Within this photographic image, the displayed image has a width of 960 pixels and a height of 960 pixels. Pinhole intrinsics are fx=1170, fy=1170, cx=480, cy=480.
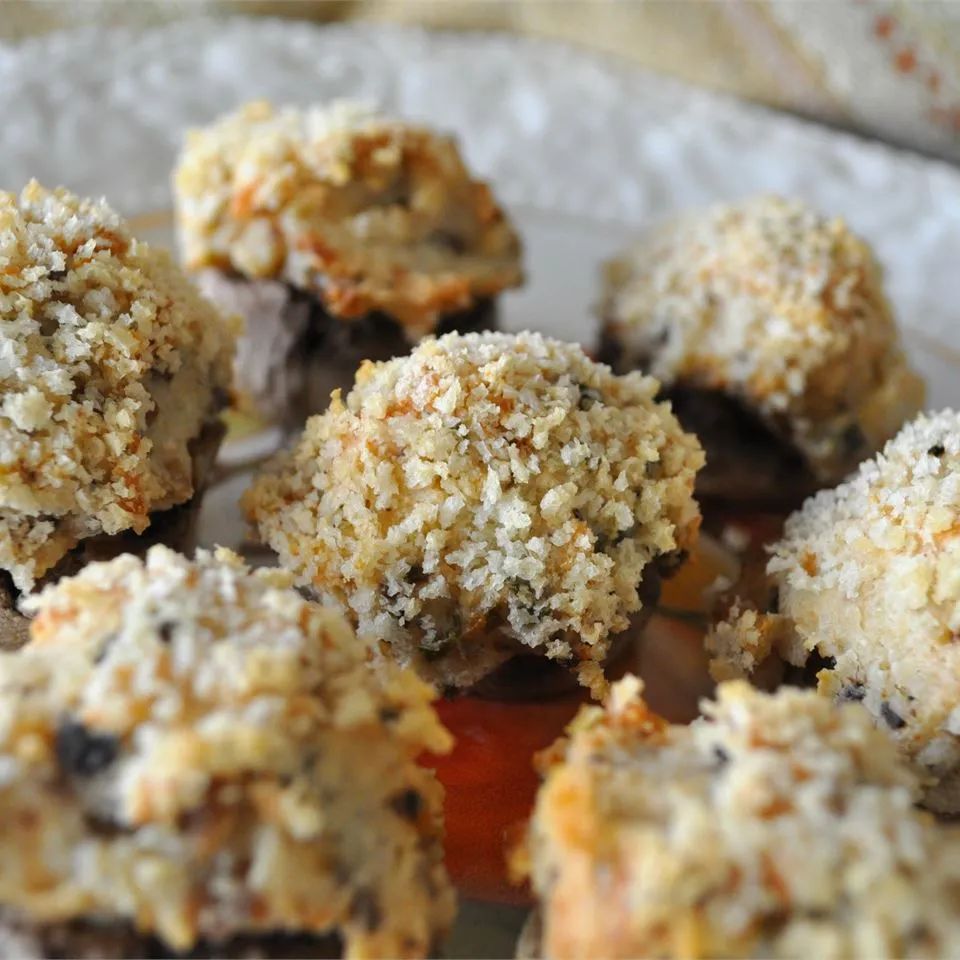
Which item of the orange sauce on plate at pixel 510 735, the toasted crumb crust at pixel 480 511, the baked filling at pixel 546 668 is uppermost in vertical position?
the toasted crumb crust at pixel 480 511

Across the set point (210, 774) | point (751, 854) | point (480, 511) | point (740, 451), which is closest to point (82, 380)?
point (480, 511)

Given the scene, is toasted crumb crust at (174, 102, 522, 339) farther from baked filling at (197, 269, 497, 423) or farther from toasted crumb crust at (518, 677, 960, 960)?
toasted crumb crust at (518, 677, 960, 960)

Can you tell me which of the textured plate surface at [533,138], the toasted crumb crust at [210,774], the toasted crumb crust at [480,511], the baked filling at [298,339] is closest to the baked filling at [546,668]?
the toasted crumb crust at [480,511]

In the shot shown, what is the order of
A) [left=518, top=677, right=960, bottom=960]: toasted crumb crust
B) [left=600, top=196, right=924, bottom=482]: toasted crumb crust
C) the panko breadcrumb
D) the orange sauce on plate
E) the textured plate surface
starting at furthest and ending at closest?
the textured plate surface → [left=600, top=196, right=924, bottom=482]: toasted crumb crust → the orange sauce on plate → the panko breadcrumb → [left=518, top=677, right=960, bottom=960]: toasted crumb crust

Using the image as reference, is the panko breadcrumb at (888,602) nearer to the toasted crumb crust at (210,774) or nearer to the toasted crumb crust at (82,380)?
the toasted crumb crust at (210,774)

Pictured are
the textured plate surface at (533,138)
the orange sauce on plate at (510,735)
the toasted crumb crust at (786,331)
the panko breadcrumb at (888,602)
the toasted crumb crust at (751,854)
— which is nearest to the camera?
the toasted crumb crust at (751,854)

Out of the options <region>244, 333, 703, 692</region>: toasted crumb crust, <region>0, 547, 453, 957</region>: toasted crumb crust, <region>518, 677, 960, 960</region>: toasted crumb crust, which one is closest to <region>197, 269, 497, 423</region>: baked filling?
<region>244, 333, 703, 692</region>: toasted crumb crust

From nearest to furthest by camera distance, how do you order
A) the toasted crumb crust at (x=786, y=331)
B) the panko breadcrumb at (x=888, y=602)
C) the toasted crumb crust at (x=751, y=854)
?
the toasted crumb crust at (x=751, y=854), the panko breadcrumb at (x=888, y=602), the toasted crumb crust at (x=786, y=331)

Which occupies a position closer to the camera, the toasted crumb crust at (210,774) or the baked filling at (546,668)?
the toasted crumb crust at (210,774)
